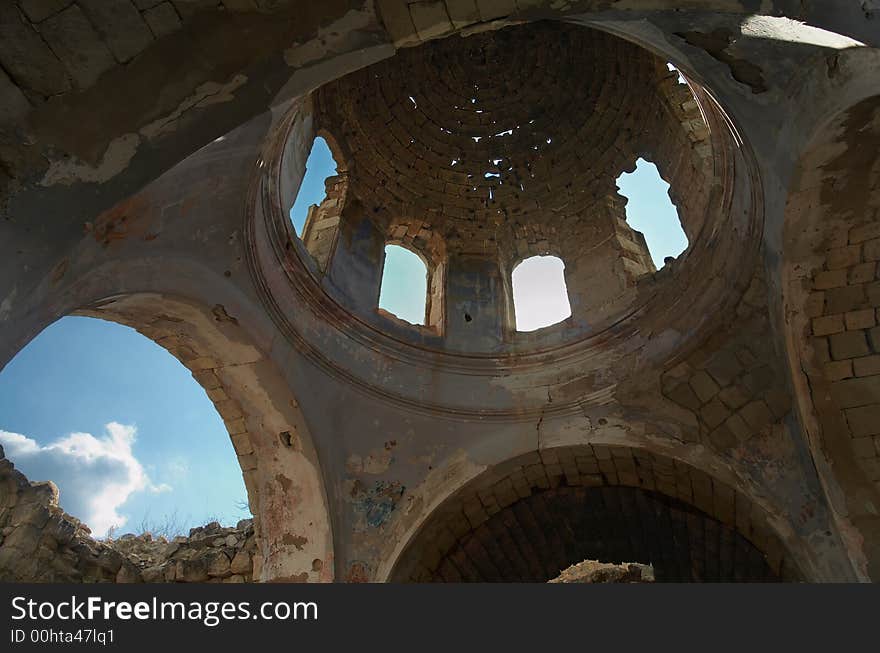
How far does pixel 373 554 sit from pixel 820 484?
159 inches

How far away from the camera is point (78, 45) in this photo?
237 centimetres

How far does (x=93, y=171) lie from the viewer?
2686 millimetres

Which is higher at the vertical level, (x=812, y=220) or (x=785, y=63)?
(x=785, y=63)

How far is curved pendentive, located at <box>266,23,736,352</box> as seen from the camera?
7.48 metres

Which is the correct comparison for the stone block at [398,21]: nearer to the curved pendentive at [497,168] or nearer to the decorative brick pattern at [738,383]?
the curved pendentive at [497,168]

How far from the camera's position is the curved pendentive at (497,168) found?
7.48 meters

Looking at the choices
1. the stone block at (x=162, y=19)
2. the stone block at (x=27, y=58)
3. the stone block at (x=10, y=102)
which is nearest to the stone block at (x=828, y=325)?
the stone block at (x=162, y=19)

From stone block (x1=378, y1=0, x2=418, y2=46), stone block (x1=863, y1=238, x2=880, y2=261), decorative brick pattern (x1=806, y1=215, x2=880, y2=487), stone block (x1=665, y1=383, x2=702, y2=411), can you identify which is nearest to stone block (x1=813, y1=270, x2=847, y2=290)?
decorative brick pattern (x1=806, y1=215, x2=880, y2=487)

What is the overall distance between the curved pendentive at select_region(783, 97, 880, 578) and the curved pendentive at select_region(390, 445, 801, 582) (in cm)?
108

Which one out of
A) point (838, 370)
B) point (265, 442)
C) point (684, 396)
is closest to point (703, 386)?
point (684, 396)

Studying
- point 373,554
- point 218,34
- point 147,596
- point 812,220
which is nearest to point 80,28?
point 218,34

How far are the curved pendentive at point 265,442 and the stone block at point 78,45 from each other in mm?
3451

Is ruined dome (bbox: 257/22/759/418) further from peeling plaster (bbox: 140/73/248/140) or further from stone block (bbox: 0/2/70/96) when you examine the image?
stone block (bbox: 0/2/70/96)

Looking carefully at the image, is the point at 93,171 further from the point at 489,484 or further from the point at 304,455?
the point at 489,484
